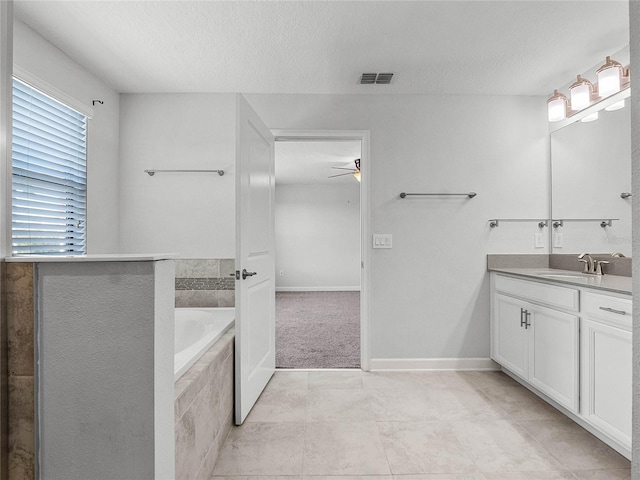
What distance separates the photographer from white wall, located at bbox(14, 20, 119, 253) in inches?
83.1

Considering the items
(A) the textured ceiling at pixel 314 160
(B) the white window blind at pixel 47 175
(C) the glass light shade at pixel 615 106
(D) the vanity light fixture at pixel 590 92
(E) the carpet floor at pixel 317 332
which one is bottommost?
(E) the carpet floor at pixel 317 332

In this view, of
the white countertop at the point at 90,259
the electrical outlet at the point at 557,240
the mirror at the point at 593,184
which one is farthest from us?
the electrical outlet at the point at 557,240

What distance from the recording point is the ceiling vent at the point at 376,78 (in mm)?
2597

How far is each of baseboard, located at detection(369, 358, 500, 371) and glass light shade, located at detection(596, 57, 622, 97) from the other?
2115 mm

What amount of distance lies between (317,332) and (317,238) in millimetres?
3762

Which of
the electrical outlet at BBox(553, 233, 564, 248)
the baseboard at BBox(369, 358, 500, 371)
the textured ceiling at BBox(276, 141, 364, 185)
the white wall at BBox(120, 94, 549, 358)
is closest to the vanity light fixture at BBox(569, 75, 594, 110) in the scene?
the white wall at BBox(120, 94, 549, 358)

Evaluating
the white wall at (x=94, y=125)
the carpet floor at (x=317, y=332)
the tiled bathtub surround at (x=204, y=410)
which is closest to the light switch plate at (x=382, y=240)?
the carpet floor at (x=317, y=332)

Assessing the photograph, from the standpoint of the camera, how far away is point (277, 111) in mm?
2936

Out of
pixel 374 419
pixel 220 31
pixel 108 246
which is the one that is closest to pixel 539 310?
pixel 374 419

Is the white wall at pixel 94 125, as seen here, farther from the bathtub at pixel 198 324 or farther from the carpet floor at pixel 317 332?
the carpet floor at pixel 317 332

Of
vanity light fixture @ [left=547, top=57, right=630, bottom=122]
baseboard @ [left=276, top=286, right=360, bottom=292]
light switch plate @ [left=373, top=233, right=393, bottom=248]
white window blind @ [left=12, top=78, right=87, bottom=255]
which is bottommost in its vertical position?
baseboard @ [left=276, top=286, right=360, bottom=292]

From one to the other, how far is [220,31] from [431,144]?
1.81m

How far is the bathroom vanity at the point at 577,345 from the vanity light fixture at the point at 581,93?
4.04 feet

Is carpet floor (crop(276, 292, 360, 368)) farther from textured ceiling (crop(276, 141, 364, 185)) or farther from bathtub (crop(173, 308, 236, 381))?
textured ceiling (crop(276, 141, 364, 185))
